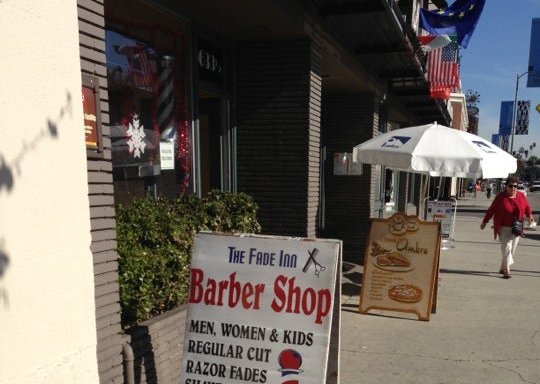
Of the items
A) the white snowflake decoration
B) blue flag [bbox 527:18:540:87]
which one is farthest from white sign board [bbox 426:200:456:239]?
blue flag [bbox 527:18:540:87]

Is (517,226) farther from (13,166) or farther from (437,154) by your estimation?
(13,166)

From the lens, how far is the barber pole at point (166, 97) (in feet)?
16.9

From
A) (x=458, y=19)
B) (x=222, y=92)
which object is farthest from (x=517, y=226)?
(x=222, y=92)

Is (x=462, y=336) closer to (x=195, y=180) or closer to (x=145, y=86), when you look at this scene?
(x=195, y=180)

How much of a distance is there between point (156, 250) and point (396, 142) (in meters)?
3.34

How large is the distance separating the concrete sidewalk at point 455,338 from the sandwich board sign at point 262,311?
1.36 m

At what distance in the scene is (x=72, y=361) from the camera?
105 inches

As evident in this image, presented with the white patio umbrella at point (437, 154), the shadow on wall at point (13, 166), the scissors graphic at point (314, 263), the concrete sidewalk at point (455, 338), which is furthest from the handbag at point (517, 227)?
the shadow on wall at point (13, 166)

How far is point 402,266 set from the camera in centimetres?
575

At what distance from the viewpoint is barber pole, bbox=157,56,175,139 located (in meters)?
5.15

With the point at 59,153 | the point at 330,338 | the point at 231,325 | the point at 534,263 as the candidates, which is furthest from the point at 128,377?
the point at 534,263

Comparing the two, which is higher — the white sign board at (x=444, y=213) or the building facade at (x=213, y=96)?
the building facade at (x=213, y=96)

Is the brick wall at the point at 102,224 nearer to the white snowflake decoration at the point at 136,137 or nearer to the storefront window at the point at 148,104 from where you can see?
the storefront window at the point at 148,104

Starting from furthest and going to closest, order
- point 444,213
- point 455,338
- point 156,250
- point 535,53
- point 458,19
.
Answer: point 535,53 → point 444,213 → point 458,19 → point 455,338 → point 156,250
